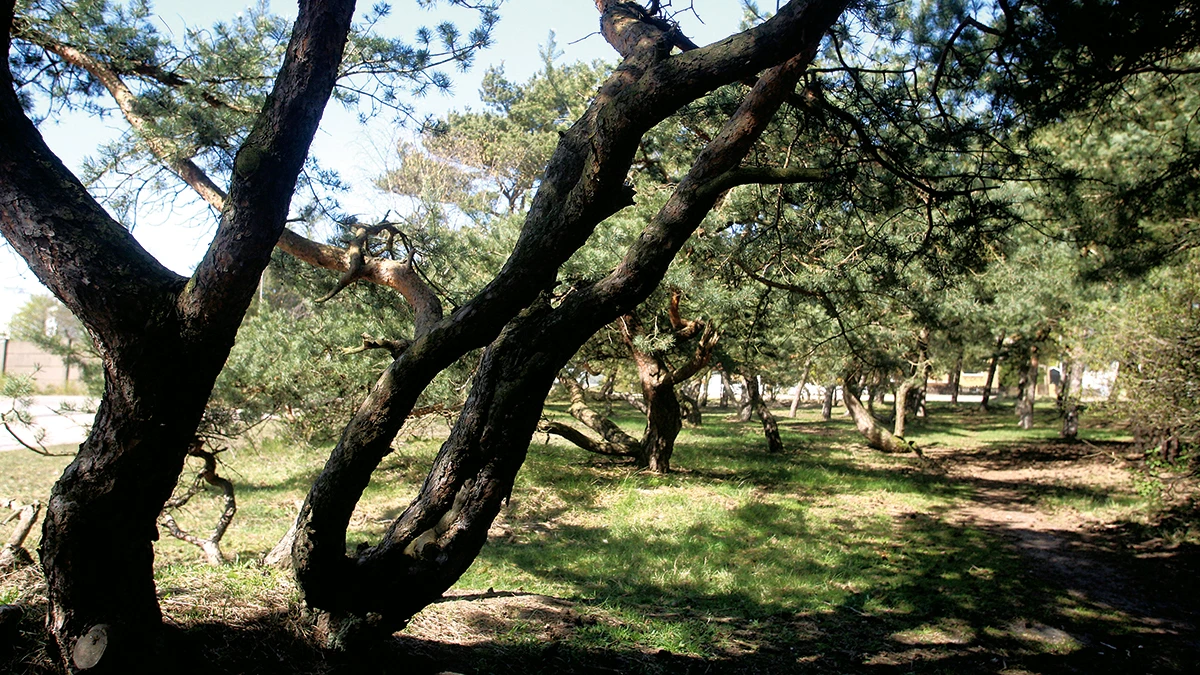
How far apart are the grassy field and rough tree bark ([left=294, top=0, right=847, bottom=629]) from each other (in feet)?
1.38

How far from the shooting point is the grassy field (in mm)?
3535

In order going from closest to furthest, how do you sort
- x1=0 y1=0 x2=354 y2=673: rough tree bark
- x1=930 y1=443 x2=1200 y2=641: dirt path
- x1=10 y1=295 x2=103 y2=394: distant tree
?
x1=0 y1=0 x2=354 y2=673: rough tree bark, x1=930 y1=443 x2=1200 y2=641: dirt path, x1=10 y1=295 x2=103 y2=394: distant tree

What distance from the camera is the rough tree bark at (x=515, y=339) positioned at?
2.85 metres

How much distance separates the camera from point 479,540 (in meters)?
3.05

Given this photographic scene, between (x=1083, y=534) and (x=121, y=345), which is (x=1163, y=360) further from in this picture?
(x=121, y=345)

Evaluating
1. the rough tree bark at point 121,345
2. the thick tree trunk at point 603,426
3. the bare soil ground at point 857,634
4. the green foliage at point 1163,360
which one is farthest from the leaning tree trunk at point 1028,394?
the rough tree bark at point 121,345

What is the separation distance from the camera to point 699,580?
21.0ft

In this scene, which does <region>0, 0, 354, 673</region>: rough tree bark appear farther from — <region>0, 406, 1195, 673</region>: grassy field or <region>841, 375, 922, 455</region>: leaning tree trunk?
<region>841, 375, 922, 455</region>: leaning tree trunk

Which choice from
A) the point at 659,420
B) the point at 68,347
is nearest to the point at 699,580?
the point at 659,420

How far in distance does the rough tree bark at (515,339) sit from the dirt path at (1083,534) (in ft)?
16.0

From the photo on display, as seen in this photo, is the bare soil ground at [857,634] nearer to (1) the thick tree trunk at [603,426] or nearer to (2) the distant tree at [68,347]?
(1) the thick tree trunk at [603,426]

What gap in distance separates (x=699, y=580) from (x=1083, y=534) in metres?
4.73

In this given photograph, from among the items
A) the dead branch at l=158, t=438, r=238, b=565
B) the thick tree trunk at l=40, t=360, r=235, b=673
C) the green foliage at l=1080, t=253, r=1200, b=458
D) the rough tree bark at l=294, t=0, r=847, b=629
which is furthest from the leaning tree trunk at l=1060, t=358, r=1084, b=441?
the thick tree trunk at l=40, t=360, r=235, b=673

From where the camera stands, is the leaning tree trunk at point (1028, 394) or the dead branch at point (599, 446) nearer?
the dead branch at point (599, 446)
